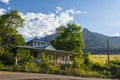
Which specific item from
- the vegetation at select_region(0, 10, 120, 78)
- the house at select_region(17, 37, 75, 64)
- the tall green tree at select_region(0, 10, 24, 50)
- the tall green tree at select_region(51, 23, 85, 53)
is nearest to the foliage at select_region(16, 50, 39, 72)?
the vegetation at select_region(0, 10, 120, 78)

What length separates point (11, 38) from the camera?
276ft

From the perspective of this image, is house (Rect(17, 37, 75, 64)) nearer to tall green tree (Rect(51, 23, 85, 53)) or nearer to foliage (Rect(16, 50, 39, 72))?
foliage (Rect(16, 50, 39, 72))

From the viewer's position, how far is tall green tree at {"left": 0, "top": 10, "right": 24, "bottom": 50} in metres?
83.1

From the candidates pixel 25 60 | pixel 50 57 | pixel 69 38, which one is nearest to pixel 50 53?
pixel 50 57

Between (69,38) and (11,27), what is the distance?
21751mm

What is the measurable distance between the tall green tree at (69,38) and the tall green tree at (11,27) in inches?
690

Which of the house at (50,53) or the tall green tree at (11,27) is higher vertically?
the tall green tree at (11,27)

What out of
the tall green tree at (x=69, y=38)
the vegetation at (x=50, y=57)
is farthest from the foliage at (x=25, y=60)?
the tall green tree at (x=69, y=38)

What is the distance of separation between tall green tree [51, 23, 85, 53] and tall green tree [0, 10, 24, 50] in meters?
17.5

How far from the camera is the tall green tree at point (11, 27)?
273ft

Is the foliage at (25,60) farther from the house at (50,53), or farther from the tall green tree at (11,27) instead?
the tall green tree at (11,27)

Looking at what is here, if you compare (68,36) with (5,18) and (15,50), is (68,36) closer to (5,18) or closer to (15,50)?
(5,18)

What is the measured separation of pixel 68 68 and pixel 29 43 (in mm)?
28437

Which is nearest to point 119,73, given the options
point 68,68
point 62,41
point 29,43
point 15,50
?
point 68,68
